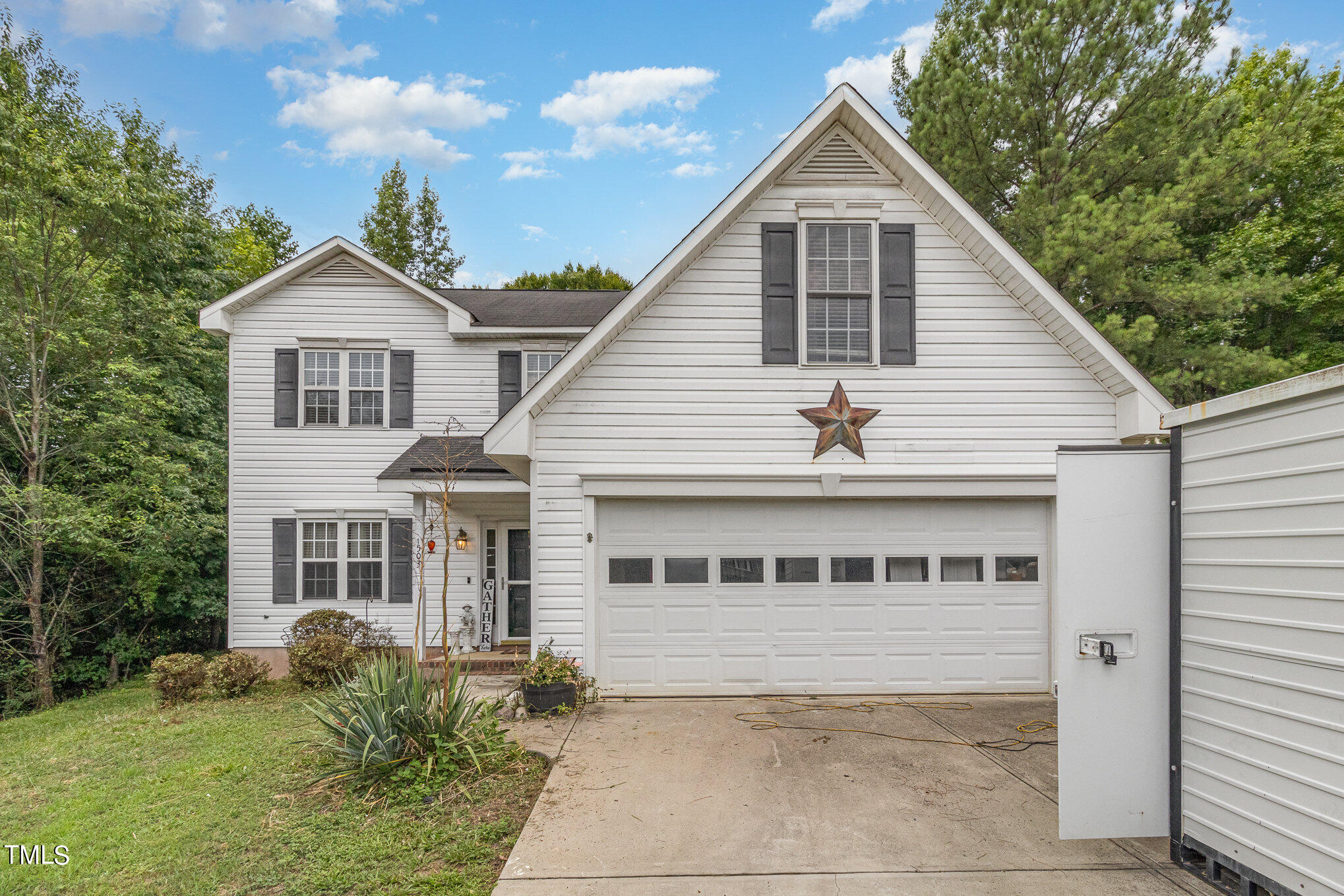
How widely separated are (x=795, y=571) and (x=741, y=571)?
2.23 feet

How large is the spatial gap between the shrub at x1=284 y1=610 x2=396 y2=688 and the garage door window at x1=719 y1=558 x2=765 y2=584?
4.65 metres

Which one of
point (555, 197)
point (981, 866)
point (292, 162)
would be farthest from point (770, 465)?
point (292, 162)

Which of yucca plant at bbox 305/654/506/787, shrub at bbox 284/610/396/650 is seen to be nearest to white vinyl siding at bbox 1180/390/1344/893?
yucca plant at bbox 305/654/506/787

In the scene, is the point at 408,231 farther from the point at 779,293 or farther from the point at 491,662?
the point at 779,293

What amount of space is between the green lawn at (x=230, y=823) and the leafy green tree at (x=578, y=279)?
22.8 meters

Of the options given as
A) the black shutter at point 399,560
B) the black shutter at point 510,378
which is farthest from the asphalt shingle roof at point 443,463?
the black shutter at point 399,560

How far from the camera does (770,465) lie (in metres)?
7.58

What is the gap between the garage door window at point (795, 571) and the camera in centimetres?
782

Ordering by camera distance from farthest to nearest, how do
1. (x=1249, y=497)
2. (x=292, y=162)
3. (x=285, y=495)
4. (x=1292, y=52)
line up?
1. (x=292, y=162)
2. (x=1292, y=52)
3. (x=285, y=495)
4. (x=1249, y=497)

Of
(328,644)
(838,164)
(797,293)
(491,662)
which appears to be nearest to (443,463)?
(328,644)

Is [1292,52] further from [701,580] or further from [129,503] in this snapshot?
[129,503]

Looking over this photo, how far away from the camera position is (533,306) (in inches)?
478

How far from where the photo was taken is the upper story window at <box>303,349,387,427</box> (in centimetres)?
1087

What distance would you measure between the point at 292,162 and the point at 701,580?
22.7m
